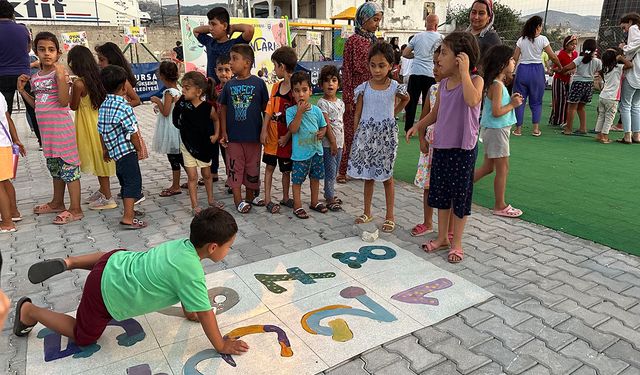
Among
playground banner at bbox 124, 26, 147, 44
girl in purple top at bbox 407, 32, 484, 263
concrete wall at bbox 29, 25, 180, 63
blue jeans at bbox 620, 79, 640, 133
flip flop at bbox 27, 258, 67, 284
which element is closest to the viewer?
flip flop at bbox 27, 258, 67, 284

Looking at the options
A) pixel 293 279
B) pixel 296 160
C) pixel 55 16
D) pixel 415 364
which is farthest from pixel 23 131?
pixel 55 16

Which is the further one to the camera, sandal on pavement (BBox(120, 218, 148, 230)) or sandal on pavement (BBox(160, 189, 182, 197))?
sandal on pavement (BBox(160, 189, 182, 197))

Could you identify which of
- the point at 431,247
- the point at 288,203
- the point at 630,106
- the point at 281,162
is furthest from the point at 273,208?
the point at 630,106

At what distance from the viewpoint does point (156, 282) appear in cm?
226

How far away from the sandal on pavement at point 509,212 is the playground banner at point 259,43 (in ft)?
26.6

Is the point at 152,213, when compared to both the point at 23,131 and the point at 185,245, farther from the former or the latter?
the point at 23,131

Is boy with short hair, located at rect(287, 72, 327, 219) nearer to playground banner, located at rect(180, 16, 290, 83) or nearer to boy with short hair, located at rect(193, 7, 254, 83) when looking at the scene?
boy with short hair, located at rect(193, 7, 254, 83)

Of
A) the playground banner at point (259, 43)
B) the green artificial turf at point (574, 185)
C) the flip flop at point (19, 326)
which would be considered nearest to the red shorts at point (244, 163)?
the green artificial turf at point (574, 185)

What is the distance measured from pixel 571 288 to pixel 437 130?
4.70 ft

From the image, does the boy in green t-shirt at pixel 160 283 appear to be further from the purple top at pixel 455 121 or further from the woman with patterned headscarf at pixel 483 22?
the woman with patterned headscarf at pixel 483 22

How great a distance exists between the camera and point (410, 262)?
11.3 feet

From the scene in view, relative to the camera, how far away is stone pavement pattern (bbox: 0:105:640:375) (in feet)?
7.70

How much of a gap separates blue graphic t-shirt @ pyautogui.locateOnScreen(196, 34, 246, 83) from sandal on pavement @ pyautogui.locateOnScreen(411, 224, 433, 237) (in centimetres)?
261

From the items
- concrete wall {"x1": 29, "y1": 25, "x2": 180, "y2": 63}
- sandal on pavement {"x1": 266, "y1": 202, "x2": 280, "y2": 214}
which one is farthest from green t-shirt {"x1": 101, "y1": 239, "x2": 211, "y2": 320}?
concrete wall {"x1": 29, "y1": 25, "x2": 180, "y2": 63}
